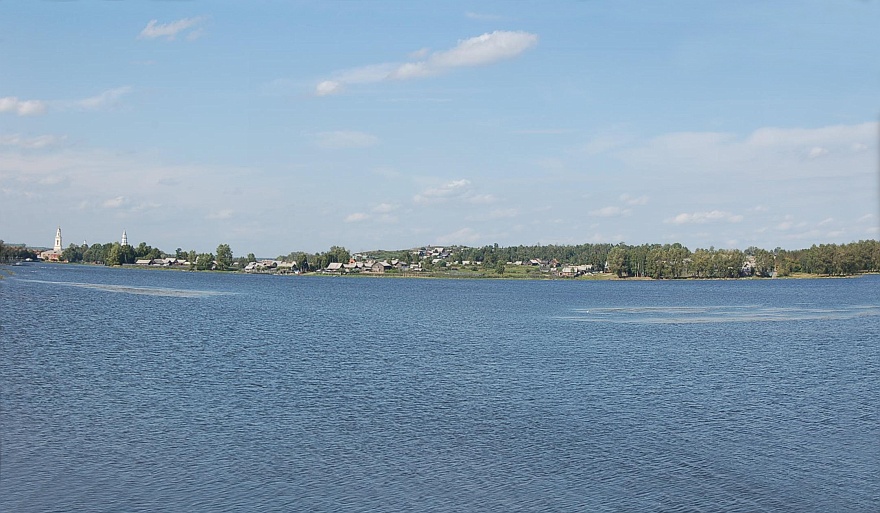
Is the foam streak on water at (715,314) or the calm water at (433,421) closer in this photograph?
the calm water at (433,421)

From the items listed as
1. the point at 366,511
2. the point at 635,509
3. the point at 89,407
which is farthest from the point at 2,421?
the point at 635,509

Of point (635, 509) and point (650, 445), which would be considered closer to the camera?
point (635, 509)

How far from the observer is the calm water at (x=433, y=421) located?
22.3 meters

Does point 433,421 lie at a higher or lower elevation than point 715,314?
lower

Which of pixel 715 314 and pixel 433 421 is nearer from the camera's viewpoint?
pixel 433 421

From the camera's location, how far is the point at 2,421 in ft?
95.8

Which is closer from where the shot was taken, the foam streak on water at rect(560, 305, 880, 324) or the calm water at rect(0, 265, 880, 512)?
the calm water at rect(0, 265, 880, 512)

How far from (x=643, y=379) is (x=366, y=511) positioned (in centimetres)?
2474

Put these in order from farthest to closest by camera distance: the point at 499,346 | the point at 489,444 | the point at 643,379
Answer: the point at 499,346
the point at 643,379
the point at 489,444

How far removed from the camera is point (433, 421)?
30859 millimetres

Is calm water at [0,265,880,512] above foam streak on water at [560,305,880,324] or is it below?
below

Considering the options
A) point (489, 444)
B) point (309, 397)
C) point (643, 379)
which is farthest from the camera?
point (643, 379)

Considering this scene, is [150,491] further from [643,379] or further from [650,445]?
[643,379]

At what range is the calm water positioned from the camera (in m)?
22.3
